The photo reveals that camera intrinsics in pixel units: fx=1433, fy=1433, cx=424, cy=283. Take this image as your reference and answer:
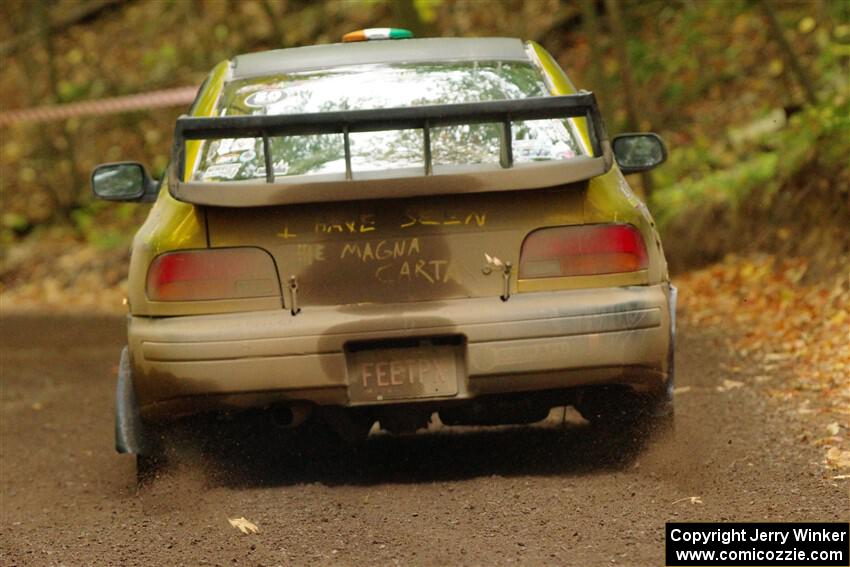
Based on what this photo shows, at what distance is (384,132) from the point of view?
17.9 feet

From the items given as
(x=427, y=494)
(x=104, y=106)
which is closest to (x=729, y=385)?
(x=427, y=494)

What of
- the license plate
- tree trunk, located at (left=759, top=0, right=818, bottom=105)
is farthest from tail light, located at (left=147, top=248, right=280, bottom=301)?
tree trunk, located at (left=759, top=0, right=818, bottom=105)

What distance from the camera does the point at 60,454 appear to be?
7.28 m

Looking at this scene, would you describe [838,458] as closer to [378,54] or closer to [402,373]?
[402,373]

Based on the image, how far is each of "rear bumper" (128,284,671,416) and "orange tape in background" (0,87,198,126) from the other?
11.8 metres

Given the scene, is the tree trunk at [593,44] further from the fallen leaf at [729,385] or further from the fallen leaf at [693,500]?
the fallen leaf at [693,500]

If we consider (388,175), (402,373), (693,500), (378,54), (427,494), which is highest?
(378,54)

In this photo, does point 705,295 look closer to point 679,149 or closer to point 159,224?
point 679,149

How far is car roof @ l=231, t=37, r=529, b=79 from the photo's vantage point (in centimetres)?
604

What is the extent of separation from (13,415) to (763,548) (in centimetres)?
568

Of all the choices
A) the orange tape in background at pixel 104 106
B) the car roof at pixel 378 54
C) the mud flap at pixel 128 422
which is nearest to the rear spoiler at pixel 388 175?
the mud flap at pixel 128 422

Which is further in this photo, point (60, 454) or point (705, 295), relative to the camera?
point (705, 295)

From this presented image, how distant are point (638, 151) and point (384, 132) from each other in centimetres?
122

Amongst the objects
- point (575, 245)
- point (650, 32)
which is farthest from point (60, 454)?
point (650, 32)
